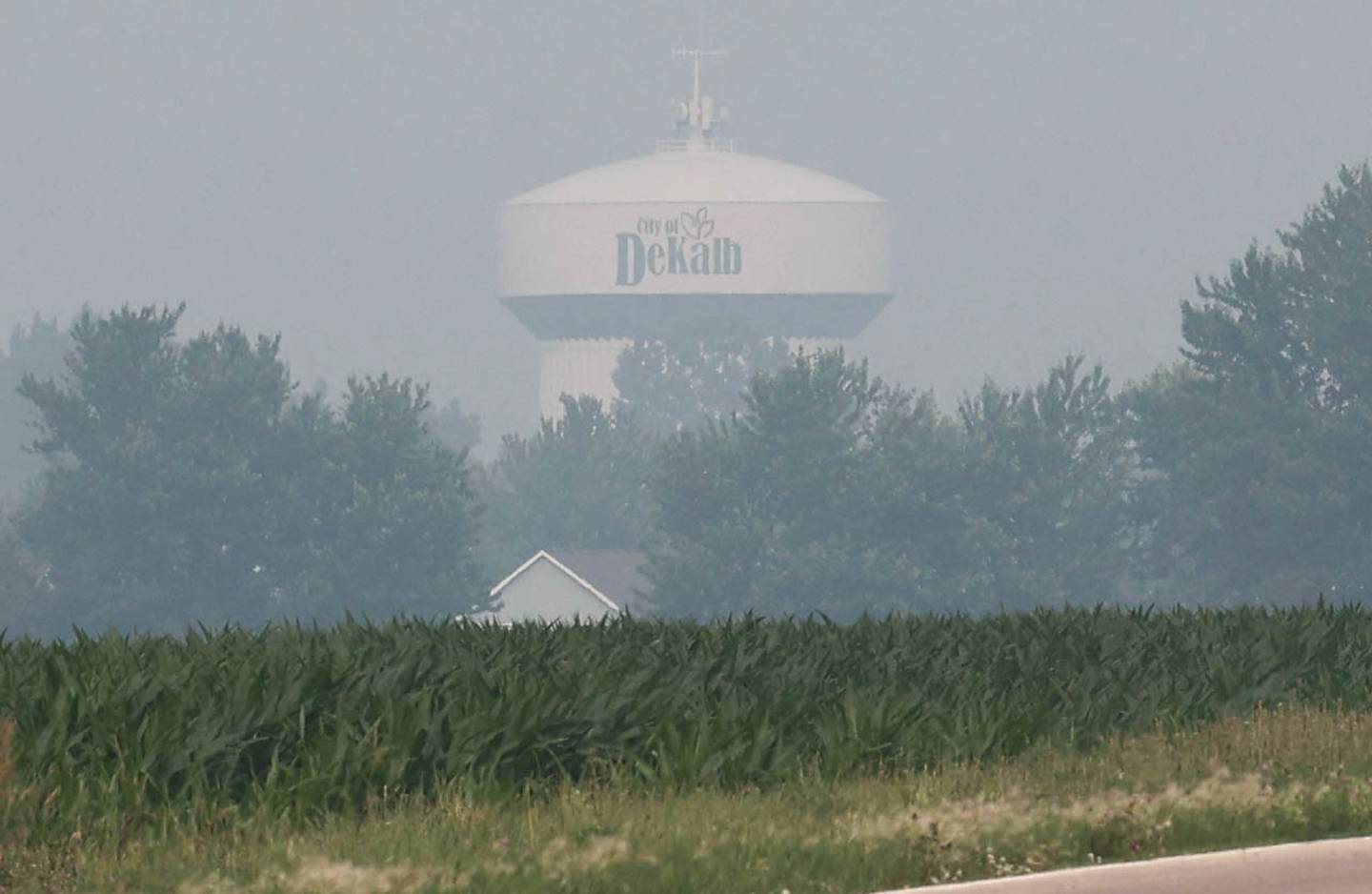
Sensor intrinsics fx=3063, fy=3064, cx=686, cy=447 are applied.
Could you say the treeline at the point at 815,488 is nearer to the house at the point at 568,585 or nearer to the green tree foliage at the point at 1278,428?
the green tree foliage at the point at 1278,428

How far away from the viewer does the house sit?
504 feet

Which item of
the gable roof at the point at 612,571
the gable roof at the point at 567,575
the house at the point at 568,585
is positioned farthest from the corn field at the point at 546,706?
the house at the point at 568,585

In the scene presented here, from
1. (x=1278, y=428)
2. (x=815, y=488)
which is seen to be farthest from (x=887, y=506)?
(x=1278, y=428)

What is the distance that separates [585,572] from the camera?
156500 millimetres

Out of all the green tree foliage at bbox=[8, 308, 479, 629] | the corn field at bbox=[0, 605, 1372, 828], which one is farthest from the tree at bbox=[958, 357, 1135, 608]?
the corn field at bbox=[0, 605, 1372, 828]

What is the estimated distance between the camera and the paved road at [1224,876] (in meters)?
16.9

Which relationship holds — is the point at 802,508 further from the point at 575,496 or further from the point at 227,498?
the point at 575,496

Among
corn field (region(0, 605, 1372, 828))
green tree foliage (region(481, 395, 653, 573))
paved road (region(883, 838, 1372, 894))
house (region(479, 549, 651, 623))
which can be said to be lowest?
paved road (region(883, 838, 1372, 894))

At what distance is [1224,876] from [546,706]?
6.57 meters

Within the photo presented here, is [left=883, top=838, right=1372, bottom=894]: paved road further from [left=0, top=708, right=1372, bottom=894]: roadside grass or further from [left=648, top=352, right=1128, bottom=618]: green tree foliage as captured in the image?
[left=648, top=352, right=1128, bottom=618]: green tree foliage

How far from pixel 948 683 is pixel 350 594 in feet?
318

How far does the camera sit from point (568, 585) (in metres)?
156

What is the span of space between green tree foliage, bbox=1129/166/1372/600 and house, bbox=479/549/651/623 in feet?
121

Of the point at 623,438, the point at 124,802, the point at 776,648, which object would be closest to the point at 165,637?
the point at 776,648
